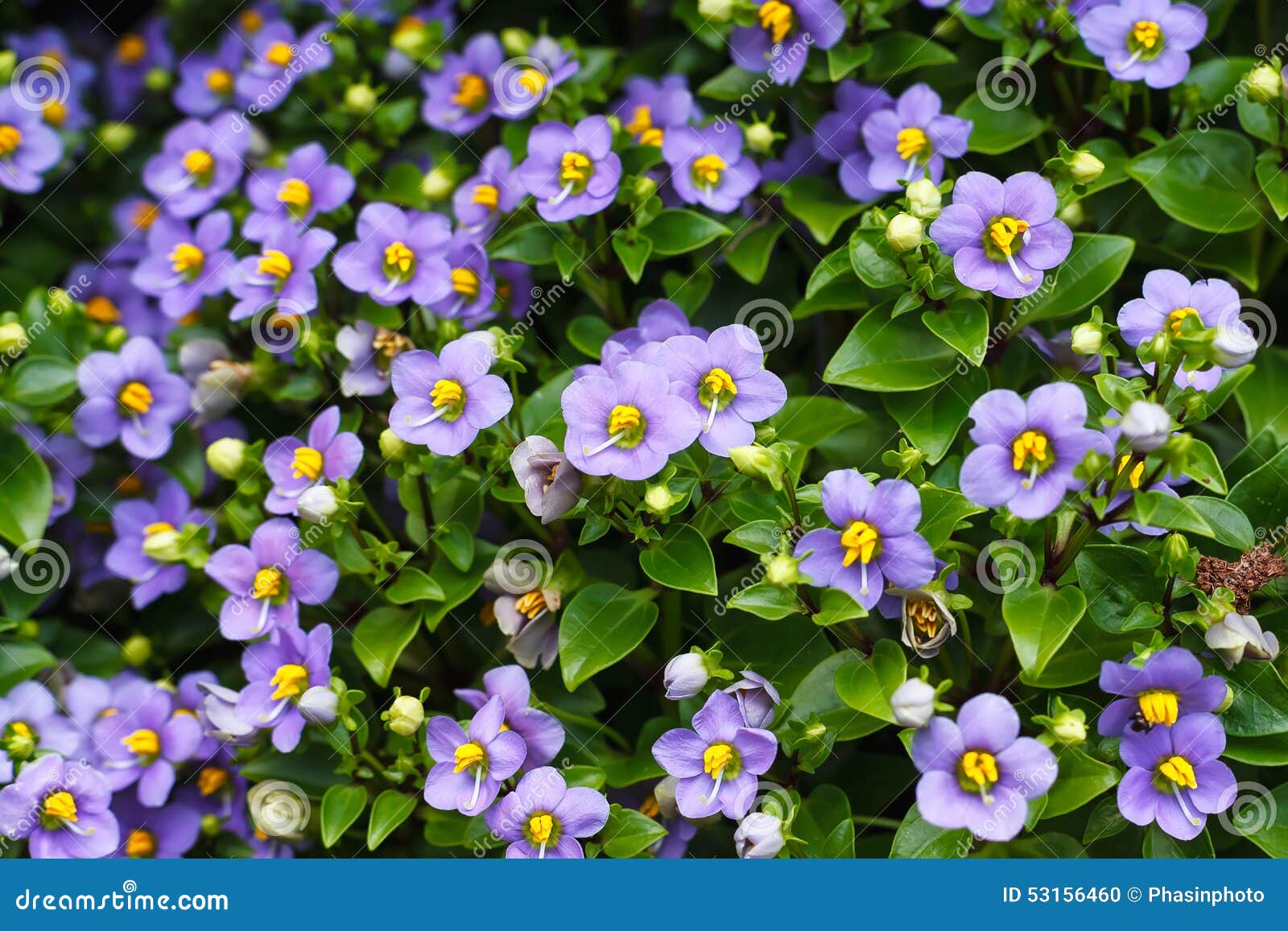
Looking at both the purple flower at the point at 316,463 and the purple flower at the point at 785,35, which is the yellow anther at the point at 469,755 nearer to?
the purple flower at the point at 316,463

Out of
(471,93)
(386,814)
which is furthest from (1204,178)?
(386,814)

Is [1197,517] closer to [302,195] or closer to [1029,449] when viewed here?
[1029,449]

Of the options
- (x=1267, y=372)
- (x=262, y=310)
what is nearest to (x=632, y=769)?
(x=262, y=310)

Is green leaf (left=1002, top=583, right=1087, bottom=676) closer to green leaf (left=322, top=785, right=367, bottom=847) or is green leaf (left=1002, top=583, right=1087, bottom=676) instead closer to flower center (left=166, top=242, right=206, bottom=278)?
green leaf (left=322, top=785, right=367, bottom=847)

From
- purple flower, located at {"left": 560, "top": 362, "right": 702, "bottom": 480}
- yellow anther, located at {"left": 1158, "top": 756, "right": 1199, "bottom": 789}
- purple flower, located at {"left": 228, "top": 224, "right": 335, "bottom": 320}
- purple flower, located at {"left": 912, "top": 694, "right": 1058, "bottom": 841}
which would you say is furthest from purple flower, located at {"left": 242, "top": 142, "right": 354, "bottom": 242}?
yellow anther, located at {"left": 1158, "top": 756, "right": 1199, "bottom": 789}

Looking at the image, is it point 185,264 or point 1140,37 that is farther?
point 185,264

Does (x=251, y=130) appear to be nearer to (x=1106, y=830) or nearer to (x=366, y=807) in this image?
(x=366, y=807)
